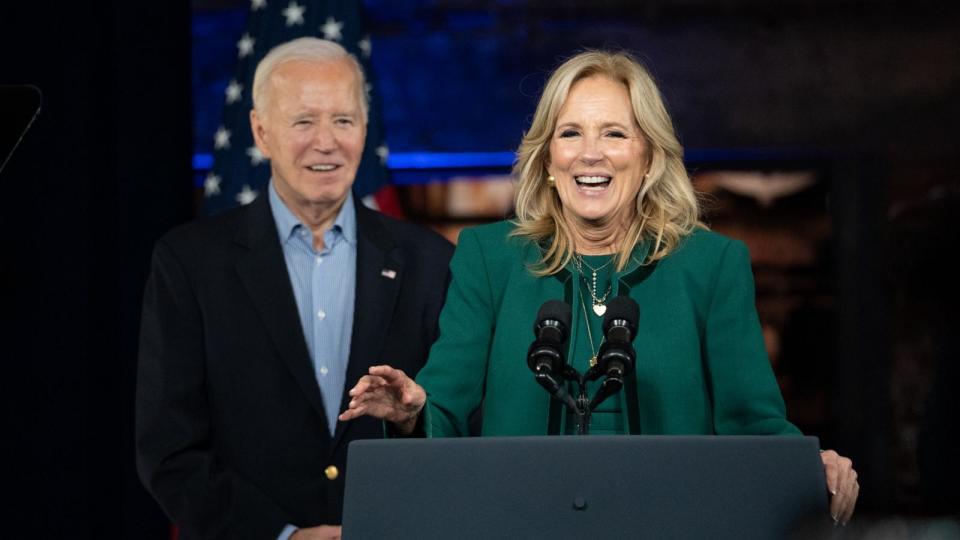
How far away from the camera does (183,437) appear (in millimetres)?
3225

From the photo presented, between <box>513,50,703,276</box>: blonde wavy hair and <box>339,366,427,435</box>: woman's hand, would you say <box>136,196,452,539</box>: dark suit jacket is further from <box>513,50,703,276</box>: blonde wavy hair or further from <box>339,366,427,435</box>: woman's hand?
<box>339,366,427,435</box>: woman's hand

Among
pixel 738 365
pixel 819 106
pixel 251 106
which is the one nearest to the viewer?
pixel 738 365

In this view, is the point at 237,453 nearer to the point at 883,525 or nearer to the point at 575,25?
the point at 883,525

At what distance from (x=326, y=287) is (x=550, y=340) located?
143cm

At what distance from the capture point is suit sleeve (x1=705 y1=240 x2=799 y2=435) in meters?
2.51

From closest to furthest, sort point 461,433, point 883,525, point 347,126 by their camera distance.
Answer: point 883,525
point 461,433
point 347,126

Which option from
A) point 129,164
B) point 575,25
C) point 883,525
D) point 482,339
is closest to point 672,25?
point 575,25

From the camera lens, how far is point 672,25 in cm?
622

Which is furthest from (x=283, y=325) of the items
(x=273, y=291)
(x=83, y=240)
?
(x=83, y=240)

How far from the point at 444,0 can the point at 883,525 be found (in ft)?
16.9

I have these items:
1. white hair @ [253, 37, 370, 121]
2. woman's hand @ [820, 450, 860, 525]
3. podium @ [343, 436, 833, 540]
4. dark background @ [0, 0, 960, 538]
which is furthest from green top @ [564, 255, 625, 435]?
dark background @ [0, 0, 960, 538]

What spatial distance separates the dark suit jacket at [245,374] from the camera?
10.6 feet

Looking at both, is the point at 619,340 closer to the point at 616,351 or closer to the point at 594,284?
the point at 616,351

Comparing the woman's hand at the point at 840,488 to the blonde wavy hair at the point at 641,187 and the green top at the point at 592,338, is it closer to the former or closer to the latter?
the green top at the point at 592,338
